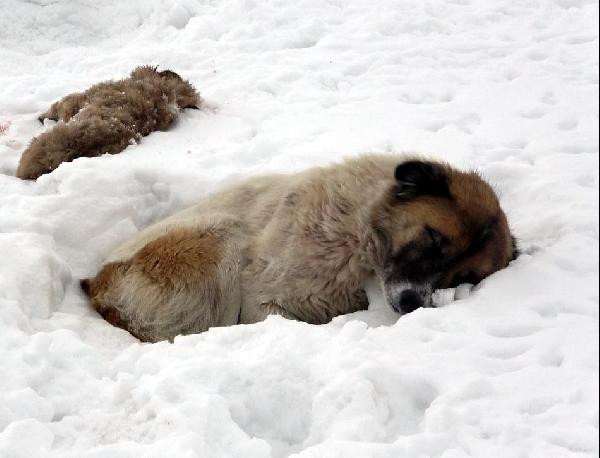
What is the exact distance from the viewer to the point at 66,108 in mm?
8438

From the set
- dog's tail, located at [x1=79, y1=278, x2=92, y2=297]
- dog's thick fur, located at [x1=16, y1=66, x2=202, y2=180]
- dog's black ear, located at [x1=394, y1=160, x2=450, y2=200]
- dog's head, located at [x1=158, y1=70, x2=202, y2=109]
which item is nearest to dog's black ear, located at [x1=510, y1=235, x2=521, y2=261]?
dog's black ear, located at [x1=394, y1=160, x2=450, y2=200]

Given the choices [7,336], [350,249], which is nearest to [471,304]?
[350,249]

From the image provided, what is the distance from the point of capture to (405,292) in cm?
476

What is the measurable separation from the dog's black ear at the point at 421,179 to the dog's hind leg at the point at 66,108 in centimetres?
509

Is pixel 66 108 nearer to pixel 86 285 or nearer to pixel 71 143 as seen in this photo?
pixel 71 143

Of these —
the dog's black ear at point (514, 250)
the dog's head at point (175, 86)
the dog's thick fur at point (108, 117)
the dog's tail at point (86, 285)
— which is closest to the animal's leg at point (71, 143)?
the dog's thick fur at point (108, 117)

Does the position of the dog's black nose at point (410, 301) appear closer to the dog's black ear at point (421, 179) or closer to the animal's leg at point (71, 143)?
the dog's black ear at point (421, 179)

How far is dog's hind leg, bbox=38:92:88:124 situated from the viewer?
8359 millimetres

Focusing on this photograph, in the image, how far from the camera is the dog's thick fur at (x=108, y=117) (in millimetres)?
7266

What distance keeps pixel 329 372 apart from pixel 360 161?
7.97 ft

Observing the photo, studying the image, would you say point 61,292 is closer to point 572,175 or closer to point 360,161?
point 360,161

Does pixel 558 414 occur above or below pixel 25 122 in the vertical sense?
below

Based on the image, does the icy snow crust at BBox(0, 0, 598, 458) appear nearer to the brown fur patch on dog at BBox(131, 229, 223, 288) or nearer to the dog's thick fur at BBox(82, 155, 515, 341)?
the dog's thick fur at BBox(82, 155, 515, 341)

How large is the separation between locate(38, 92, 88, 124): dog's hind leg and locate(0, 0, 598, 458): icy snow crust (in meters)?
0.35
